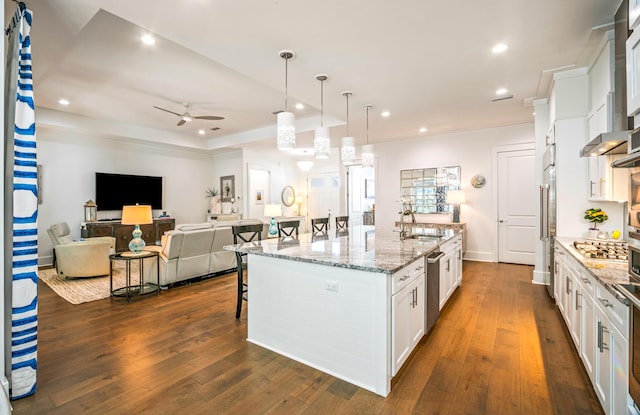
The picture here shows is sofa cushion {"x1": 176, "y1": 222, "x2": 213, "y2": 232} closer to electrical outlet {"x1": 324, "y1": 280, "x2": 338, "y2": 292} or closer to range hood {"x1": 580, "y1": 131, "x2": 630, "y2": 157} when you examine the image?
electrical outlet {"x1": 324, "y1": 280, "x2": 338, "y2": 292}

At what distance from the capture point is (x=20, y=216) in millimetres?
2023

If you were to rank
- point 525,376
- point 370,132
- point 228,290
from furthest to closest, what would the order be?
point 370,132, point 228,290, point 525,376

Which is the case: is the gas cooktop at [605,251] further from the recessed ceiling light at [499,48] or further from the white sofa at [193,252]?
the white sofa at [193,252]

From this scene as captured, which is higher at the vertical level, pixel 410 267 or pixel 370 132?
pixel 370 132

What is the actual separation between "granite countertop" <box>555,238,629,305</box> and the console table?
6.19 metres

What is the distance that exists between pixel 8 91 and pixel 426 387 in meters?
3.54

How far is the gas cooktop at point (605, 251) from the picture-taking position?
224 cm

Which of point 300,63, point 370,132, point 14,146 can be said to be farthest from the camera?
point 370,132

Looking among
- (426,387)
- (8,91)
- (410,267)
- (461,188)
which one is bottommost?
(426,387)

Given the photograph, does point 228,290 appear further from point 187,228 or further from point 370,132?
point 370,132

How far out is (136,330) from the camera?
3.07 meters

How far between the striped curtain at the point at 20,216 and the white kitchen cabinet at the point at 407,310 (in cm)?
245

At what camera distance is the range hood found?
2.07m

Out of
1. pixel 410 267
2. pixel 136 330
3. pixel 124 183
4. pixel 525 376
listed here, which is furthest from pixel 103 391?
pixel 124 183
